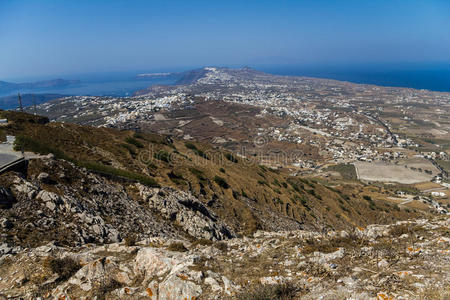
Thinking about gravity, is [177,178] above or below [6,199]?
below

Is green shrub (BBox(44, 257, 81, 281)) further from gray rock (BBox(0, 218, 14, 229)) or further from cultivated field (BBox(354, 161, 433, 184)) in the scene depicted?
cultivated field (BBox(354, 161, 433, 184))

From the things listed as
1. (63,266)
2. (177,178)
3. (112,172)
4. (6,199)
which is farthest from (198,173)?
(63,266)

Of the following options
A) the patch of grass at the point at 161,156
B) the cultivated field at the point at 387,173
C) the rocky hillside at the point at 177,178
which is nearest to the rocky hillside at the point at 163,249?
the rocky hillside at the point at 177,178

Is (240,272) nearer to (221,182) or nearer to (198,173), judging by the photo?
(221,182)

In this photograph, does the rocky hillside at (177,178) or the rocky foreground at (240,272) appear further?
the rocky hillside at (177,178)

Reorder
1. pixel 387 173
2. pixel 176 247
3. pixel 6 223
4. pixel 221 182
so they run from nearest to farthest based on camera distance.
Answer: pixel 6 223 < pixel 176 247 < pixel 221 182 < pixel 387 173

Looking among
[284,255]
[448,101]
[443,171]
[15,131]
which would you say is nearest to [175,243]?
[284,255]

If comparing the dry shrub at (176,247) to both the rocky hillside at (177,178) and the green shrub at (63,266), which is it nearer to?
the green shrub at (63,266)

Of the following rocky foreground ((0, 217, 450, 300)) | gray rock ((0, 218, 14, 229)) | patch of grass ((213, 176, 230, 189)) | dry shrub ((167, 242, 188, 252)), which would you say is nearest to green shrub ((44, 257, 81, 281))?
rocky foreground ((0, 217, 450, 300))
